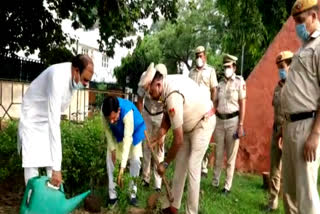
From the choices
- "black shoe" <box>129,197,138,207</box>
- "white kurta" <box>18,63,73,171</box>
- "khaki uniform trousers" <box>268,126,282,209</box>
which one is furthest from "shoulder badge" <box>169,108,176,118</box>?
"khaki uniform trousers" <box>268,126,282,209</box>

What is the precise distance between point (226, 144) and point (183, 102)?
2.55 meters

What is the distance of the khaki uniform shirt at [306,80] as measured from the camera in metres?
3.69

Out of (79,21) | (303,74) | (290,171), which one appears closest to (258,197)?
(290,171)

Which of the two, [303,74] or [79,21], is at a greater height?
[79,21]

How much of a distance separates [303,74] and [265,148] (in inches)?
209

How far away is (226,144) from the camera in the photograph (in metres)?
7.18

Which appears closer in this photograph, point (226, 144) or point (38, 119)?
point (38, 119)

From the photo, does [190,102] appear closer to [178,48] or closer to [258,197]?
[258,197]

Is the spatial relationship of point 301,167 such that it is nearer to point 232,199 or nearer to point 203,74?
point 232,199

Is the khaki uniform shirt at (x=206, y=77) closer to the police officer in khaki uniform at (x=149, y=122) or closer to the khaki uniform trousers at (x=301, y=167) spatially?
the police officer in khaki uniform at (x=149, y=122)

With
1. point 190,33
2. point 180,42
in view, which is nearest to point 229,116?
point 190,33

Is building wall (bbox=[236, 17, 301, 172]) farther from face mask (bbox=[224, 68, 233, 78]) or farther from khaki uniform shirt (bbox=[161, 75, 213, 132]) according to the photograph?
khaki uniform shirt (bbox=[161, 75, 213, 132])

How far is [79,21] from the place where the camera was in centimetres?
1303

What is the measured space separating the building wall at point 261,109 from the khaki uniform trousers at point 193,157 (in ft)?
12.7
